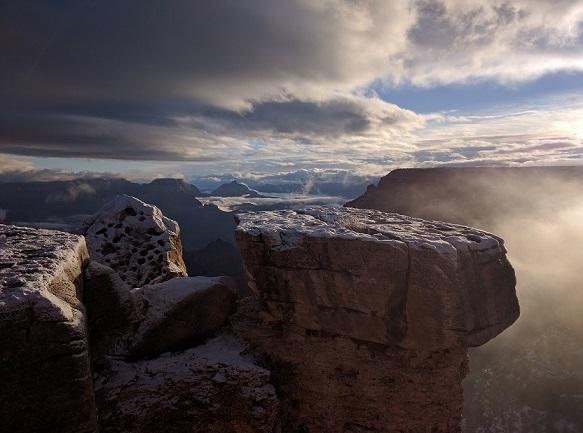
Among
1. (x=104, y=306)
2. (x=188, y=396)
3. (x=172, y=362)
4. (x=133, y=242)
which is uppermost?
(x=133, y=242)

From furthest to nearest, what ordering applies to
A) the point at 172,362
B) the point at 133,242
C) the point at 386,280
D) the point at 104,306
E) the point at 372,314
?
the point at 133,242
the point at 172,362
the point at 372,314
the point at 386,280
the point at 104,306

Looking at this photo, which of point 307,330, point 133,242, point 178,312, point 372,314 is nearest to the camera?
point 372,314

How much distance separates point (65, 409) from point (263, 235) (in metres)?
5.65

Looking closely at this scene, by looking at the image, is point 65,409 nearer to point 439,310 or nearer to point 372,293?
point 372,293

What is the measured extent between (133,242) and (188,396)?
554 cm

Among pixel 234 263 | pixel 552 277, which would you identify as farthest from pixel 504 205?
pixel 234 263

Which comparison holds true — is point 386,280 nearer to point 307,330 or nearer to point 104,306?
point 307,330

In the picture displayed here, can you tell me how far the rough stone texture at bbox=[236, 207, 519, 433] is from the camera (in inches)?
348

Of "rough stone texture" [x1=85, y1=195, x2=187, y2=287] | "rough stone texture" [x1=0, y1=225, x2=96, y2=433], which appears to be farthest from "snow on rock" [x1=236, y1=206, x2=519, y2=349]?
"rough stone texture" [x1=0, y1=225, x2=96, y2=433]

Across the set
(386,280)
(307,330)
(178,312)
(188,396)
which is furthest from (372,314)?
(178,312)

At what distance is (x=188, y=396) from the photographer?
924 cm

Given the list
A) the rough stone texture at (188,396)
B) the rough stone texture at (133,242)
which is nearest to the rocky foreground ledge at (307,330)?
the rough stone texture at (188,396)

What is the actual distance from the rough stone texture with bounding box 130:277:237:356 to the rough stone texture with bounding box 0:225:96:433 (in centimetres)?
449

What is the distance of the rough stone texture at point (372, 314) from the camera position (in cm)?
884
